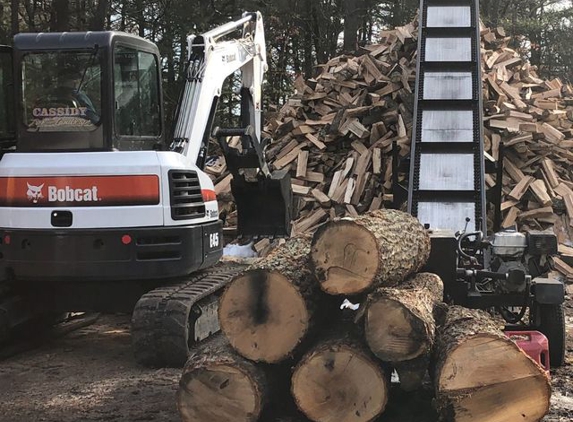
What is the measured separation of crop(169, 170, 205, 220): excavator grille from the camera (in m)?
6.25

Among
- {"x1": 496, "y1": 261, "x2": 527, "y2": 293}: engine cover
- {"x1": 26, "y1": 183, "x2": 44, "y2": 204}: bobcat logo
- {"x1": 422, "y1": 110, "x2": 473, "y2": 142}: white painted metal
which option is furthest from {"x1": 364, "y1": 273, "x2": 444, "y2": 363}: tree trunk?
{"x1": 422, "y1": 110, "x2": 473, "y2": 142}: white painted metal

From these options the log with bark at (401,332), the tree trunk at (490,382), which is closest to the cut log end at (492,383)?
the tree trunk at (490,382)

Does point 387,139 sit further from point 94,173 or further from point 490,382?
point 490,382

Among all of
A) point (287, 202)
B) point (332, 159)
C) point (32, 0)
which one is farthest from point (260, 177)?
point (32, 0)

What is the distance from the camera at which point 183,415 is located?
14.0 ft

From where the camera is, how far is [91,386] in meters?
5.62

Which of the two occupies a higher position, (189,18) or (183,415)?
(189,18)

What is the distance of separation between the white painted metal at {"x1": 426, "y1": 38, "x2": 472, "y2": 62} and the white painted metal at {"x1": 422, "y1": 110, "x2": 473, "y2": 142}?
140 cm

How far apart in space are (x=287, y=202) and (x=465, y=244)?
2.64 metres

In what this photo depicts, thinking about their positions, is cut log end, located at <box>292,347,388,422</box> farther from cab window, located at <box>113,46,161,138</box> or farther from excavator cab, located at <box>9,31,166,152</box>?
cab window, located at <box>113,46,161,138</box>

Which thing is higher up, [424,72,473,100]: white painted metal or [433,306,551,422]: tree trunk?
[424,72,473,100]: white painted metal

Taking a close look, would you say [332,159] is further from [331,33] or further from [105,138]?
[331,33]

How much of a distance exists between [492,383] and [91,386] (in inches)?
130

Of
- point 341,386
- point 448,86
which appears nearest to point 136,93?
point 341,386
